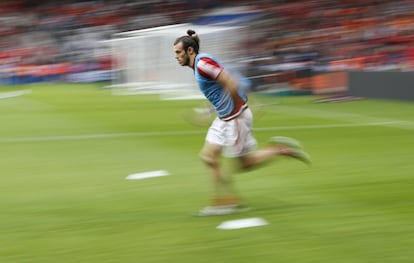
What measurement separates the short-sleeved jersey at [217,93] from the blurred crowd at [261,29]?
46.8ft

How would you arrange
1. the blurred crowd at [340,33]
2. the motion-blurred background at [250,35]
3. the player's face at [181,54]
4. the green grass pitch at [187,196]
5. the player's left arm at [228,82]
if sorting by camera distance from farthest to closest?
the blurred crowd at [340,33], the motion-blurred background at [250,35], the player's face at [181,54], the player's left arm at [228,82], the green grass pitch at [187,196]

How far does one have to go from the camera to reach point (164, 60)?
81.1ft

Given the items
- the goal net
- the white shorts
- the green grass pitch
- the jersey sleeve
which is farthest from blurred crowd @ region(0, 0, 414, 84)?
the jersey sleeve

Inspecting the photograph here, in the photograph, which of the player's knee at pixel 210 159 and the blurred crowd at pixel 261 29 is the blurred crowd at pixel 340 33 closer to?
the blurred crowd at pixel 261 29

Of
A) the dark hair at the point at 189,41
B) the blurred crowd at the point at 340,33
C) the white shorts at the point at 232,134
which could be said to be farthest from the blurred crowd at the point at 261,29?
the dark hair at the point at 189,41

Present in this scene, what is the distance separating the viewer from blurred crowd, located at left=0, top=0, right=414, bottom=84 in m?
25.7

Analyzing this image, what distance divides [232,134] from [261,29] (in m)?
21.9

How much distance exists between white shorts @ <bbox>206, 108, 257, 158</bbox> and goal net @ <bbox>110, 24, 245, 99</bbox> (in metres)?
15.0

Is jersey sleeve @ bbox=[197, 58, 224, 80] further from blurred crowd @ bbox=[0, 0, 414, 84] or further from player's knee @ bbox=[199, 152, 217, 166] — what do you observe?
blurred crowd @ bbox=[0, 0, 414, 84]

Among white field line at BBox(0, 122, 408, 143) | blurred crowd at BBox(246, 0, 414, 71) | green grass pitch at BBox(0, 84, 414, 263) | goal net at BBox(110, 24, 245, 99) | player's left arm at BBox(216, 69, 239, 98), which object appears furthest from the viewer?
blurred crowd at BBox(246, 0, 414, 71)

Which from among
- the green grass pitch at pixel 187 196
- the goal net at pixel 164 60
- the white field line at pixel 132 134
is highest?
the goal net at pixel 164 60

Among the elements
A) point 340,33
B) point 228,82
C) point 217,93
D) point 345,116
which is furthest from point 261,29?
point 228,82

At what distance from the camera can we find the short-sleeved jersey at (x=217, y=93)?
7082 millimetres

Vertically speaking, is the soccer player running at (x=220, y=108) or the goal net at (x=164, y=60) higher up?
the goal net at (x=164, y=60)
